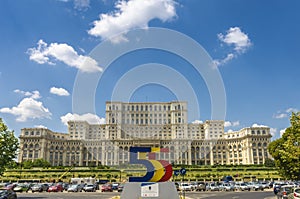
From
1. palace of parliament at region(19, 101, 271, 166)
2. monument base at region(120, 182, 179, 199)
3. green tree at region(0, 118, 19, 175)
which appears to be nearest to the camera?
monument base at region(120, 182, 179, 199)

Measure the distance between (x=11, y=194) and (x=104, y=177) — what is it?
55359 mm

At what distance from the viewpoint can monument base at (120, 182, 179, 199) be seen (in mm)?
19312

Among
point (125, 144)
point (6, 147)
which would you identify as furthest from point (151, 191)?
point (125, 144)

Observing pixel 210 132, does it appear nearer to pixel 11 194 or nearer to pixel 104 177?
pixel 104 177

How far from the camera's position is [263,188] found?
1967 inches

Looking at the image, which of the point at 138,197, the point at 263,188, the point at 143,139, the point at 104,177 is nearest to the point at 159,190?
the point at 138,197

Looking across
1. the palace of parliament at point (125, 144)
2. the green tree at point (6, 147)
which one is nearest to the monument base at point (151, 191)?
the green tree at point (6, 147)

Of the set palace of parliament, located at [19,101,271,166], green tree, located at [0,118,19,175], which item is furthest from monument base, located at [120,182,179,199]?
palace of parliament, located at [19,101,271,166]

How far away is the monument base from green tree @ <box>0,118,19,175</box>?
17.0 meters

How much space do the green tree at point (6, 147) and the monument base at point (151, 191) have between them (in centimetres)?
1703

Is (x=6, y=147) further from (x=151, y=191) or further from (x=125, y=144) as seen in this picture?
(x=125, y=144)

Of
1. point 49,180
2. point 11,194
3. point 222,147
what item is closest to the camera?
point 11,194

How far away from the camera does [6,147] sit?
1196 inches

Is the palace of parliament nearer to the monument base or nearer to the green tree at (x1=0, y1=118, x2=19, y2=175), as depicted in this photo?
the green tree at (x1=0, y1=118, x2=19, y2=175)
